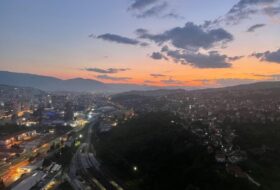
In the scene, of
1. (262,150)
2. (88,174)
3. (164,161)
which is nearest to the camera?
(164,161)

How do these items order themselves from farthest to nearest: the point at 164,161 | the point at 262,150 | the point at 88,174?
the point at 88,174 < the point at 262,150 < the point at 164,161

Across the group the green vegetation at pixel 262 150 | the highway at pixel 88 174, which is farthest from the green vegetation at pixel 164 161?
the green vegetation at pixel 262 150

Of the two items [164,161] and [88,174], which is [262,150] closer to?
[164,161]

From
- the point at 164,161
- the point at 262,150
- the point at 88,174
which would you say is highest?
the point at 262,150

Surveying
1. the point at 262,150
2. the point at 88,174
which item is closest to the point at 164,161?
the point at 88,174

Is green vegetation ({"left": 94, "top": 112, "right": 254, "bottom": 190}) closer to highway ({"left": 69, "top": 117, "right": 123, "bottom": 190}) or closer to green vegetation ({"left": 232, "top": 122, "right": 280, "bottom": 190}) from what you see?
highway ({"left": 69, "top": 117, "right": 123, "bottom": 190})

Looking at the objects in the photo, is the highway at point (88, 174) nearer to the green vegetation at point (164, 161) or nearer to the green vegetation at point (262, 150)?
the green vegetation at point (164, 161)

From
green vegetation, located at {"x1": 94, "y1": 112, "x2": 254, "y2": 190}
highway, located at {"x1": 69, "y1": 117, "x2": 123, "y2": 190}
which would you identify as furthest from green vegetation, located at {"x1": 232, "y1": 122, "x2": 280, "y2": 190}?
highway, located at {"x1": 69, "y1": 117, "x2": 123, "y2": 190}

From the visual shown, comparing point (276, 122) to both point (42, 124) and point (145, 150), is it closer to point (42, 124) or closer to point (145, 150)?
point (145, 150)

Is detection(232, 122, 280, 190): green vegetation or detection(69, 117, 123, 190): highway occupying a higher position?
detection(232, 122, 280, 190): green vegetation
